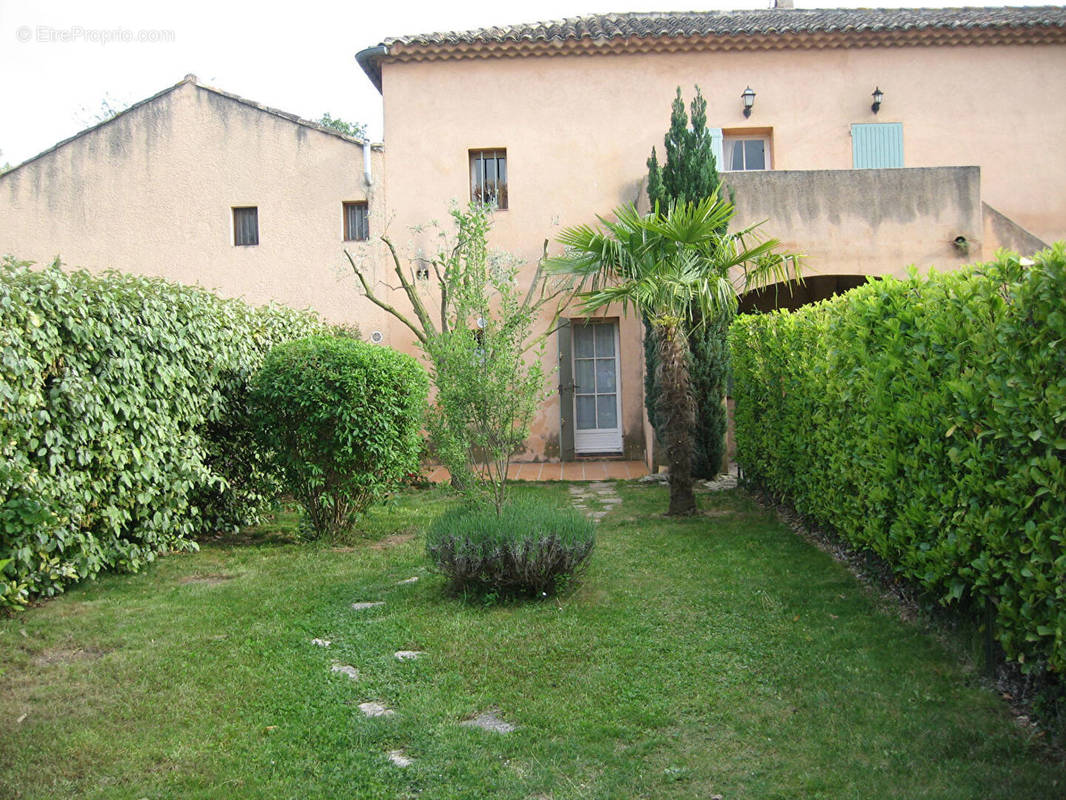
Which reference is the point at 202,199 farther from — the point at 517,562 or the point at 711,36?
the point at 517,562

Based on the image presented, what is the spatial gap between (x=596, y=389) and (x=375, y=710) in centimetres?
1067

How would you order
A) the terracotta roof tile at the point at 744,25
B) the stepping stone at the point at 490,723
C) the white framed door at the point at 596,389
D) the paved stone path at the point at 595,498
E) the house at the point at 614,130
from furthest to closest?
the white framed door at the point at 596,389 → the house at the point at 614,130 → the terracotta roof tile at the point at 744,25 → the paved stone path at the point at 595,498 → the stepping stone at the point at 490,723

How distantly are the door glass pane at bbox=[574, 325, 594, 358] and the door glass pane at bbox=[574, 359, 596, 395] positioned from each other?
0.12 m

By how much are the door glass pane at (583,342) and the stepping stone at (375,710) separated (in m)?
10.6

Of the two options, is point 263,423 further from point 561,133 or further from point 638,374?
point 561,133

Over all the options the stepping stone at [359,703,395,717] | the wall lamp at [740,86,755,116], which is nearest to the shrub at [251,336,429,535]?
the stepping stone at [359,703,395,717]

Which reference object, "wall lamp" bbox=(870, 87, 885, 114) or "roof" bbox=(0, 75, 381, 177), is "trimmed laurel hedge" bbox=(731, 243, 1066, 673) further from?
"roof" bbox=(0, 75, 381, 177)

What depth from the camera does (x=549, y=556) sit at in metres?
5.65

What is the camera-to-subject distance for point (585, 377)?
47.4ft

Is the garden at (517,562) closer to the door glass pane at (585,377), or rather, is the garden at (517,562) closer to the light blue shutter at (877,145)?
the door glass pane at (585,377)

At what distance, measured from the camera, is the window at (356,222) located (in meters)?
14.8

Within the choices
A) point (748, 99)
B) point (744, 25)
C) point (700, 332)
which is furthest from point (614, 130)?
point (700, 332)

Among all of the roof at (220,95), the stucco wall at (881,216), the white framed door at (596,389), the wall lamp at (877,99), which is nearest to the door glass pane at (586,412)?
the white framed door at (596,389)

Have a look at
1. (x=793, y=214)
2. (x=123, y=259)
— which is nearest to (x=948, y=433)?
(x=793, y=214)
